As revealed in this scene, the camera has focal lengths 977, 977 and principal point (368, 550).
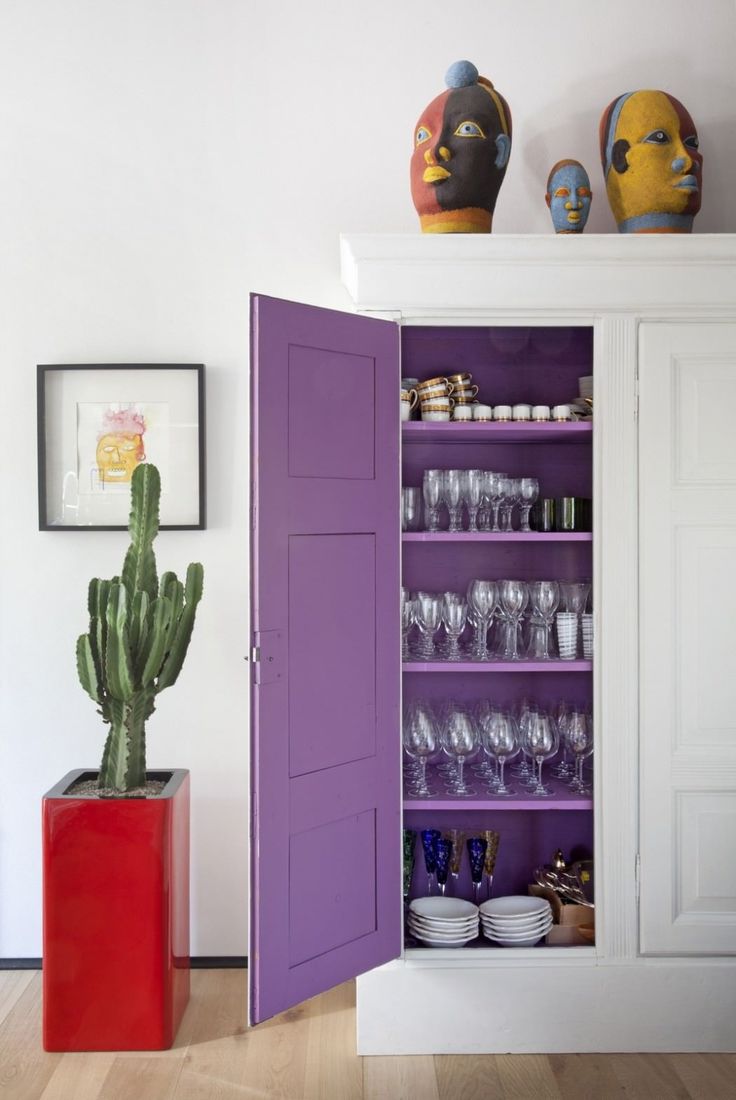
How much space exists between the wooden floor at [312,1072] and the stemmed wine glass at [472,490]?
1.40 metres

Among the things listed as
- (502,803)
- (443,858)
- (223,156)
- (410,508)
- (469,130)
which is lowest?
(443,858)

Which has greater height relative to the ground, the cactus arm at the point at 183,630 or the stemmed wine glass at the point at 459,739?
the cactus arm at the point at 183,630

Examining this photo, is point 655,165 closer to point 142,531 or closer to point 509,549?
point 509,549

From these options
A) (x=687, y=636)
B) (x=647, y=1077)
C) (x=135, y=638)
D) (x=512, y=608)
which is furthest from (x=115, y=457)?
(x=647, y=1077)

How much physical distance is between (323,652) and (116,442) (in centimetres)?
108

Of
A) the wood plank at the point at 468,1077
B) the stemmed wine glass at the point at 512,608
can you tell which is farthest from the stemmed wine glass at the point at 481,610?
the wood plank at the point at 468,1077

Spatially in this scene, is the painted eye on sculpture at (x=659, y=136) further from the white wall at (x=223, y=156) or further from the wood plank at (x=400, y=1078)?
the wood plank at (x=400, y=1078)

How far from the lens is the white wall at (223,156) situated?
2973 mm

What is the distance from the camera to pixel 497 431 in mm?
2646

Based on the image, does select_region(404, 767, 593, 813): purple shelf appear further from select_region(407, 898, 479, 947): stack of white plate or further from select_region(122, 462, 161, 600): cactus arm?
select_region(122, 462, 161, 600): cactus arm

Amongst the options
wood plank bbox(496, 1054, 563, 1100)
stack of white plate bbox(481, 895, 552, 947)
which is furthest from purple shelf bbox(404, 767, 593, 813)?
wood plank bbox(496, 1054, 563, 1100)

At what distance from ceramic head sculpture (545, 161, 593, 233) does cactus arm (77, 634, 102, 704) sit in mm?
1716

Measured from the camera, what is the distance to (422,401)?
2656 millimetres

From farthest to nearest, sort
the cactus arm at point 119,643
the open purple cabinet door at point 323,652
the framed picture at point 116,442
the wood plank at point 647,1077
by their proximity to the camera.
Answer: the framed picture at point 116,442, the cactus arm at point 119,643, the wood plank at point 647,1077, the open purple cabinet door at point 323,652
